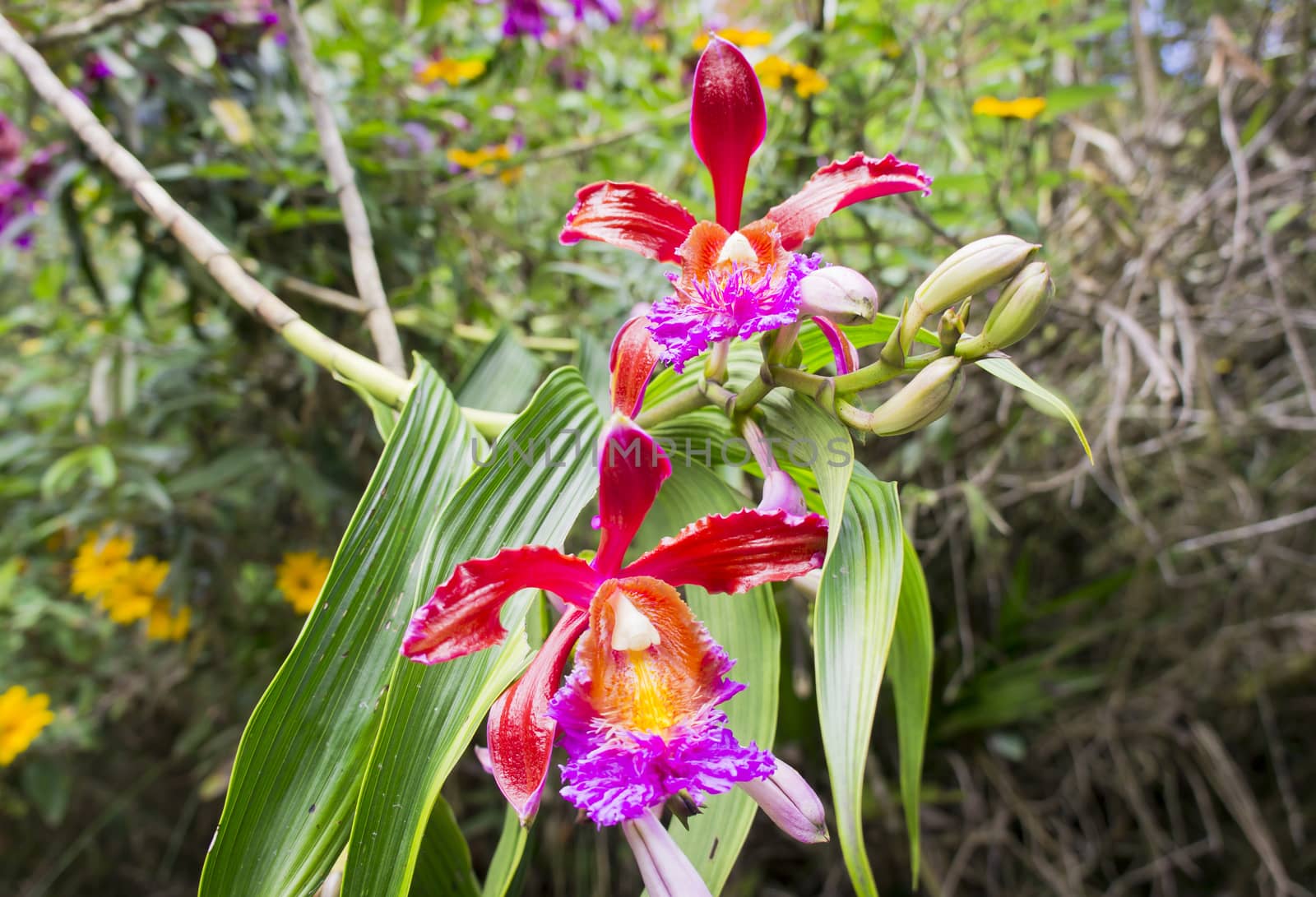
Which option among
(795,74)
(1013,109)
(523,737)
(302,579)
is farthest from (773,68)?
(302,579)

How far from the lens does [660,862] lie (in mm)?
409

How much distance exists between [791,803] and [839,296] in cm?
27

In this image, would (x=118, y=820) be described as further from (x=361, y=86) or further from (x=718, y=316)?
(x=718, y=316)

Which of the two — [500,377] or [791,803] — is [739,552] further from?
[500,377]

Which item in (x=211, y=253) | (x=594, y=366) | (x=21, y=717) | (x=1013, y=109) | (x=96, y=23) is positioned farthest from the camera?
(x=21, y=717)

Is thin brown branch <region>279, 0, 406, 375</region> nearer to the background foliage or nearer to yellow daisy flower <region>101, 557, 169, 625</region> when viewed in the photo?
the background foliage

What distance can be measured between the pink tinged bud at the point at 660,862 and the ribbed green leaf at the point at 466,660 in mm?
103

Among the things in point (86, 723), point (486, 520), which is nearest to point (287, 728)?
point (486, 520)

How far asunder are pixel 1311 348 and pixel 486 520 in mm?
1530

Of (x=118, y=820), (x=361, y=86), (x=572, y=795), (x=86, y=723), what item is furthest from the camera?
(x=118, y=820)

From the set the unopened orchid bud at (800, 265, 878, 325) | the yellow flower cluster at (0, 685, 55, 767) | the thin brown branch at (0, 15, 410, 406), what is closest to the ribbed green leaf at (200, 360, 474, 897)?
the thin brown branch at (0, 15, 410, 406)

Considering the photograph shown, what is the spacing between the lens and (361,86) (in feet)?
3.51

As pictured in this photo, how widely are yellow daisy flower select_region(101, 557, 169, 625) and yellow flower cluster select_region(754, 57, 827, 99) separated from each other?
1082 mm

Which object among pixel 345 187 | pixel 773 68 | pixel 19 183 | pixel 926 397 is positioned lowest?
pixel 926 397
